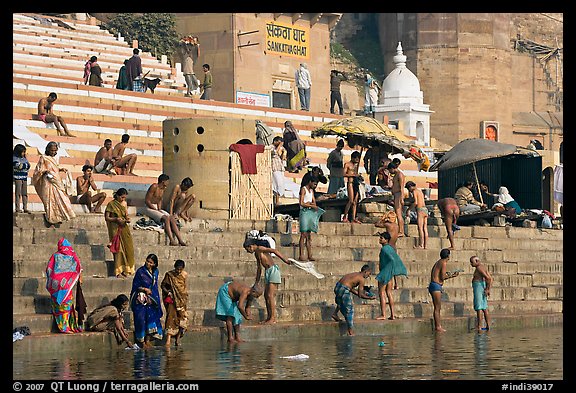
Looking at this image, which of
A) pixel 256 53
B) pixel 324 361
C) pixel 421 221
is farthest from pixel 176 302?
pixel 256 53

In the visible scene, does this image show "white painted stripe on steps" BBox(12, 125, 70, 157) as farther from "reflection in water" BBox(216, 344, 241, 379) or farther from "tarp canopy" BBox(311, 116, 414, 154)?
"reflection in water" BBox(216, 344, 241, 379)

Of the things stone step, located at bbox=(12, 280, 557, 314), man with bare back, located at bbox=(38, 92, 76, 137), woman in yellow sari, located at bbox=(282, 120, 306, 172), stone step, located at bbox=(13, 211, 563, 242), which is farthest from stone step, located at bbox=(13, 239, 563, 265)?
man with bare back, located at bbox=(38, 92, 76, 137)

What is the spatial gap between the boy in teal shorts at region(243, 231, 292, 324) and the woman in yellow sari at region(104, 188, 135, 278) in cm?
141

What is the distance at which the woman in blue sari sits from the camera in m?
15.7

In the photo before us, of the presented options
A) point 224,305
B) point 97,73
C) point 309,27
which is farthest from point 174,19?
point 224,305

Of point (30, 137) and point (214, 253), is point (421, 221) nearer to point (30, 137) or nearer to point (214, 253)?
point (214, 253)

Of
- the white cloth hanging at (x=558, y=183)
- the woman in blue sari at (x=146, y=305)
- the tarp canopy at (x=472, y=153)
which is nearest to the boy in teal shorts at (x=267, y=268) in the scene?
the woman in blue sari at (x=146, y=305)

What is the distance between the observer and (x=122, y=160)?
22.4 meters

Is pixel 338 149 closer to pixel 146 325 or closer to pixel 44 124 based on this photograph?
pixel 44 124

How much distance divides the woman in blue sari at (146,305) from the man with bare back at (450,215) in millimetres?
7103

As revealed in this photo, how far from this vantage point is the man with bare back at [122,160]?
22406mm

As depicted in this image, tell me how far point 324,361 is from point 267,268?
8.88 ft

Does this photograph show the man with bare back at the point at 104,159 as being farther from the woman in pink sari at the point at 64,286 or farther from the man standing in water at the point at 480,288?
the woman in pink sari at the point at 64,286
